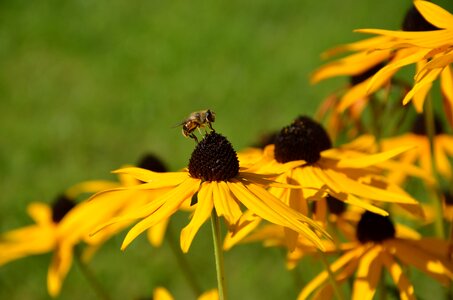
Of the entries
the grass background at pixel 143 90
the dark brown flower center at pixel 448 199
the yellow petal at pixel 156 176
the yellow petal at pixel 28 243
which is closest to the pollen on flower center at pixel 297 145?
the yellow petal at pixel 156 176

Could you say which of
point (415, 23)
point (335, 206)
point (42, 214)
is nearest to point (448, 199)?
point (335, 206)

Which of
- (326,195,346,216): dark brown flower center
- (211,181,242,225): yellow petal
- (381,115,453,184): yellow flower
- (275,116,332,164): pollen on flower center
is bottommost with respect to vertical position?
(381,115,453,184): yellow flower

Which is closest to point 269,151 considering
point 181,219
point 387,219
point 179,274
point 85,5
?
point 387,219

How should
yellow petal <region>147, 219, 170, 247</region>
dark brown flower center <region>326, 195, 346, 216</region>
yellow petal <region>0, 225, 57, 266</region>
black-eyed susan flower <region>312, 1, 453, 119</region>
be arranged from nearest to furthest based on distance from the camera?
1. black-eyed susan flower <region>312, 1, 453, 119</region>
2. dark brown flower center <region>326, 195, 346, 216</region>
3. yellow petal <region>147, 219, 170, 247</region>
4. yellow petal <region>0, 225, 57, 266</region>

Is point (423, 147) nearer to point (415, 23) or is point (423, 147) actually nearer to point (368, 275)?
point (415, 23)

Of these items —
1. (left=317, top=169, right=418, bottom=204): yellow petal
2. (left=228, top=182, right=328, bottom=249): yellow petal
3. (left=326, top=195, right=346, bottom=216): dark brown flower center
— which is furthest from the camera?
(left=326, top=195, right=346, bottom=216): dark brown flower center

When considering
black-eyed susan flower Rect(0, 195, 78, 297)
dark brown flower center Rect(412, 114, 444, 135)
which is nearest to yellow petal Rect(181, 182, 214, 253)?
black-eyed susan flower Rect(0, 195, 78, 297)

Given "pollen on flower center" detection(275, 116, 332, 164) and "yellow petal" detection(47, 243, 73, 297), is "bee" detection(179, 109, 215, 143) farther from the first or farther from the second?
"yellow petal" detection(47, 243, 73, 297)
